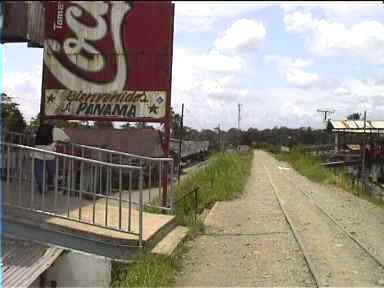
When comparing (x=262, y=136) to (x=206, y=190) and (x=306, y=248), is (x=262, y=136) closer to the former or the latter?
(x=206, y=190)

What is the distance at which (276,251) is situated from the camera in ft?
28.5

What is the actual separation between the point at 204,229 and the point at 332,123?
26.7 metres

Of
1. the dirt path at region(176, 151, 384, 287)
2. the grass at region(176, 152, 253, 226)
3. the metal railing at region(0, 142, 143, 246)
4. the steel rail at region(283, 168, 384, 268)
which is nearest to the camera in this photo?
the metal railing at region(0, 142, 143, 246)

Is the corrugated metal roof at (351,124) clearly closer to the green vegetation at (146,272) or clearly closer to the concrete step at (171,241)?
the concrete step at (171,241)

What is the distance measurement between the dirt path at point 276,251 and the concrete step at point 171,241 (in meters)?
0.27

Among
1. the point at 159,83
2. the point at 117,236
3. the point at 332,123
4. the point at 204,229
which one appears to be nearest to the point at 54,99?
the point at 159,83

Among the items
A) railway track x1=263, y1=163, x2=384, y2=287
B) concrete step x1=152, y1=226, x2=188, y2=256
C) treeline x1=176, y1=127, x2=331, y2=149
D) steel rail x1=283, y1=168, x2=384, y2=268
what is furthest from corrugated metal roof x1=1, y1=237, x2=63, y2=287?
treeline x1=176, y1=127, x2=331, y2=149

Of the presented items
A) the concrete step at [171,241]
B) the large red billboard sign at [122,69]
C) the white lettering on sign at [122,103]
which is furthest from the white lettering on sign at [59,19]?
the concrete step at [171,241]

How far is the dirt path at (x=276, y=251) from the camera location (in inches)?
277

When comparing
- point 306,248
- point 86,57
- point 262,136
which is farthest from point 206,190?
point 262,136

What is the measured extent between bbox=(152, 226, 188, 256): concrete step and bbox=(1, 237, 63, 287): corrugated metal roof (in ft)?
4.32

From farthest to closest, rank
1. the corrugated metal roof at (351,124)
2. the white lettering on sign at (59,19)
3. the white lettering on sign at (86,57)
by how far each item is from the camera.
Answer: the corrugated metal roof at (351,124) < the white lettering on sign at (86,57) < the white lettering on sign at (59,19)

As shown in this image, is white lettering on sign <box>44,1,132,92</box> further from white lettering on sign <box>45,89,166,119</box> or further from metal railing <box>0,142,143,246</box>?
metal railing <box>0,142,143,246</box>

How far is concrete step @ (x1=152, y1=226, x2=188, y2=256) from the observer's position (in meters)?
7.30
